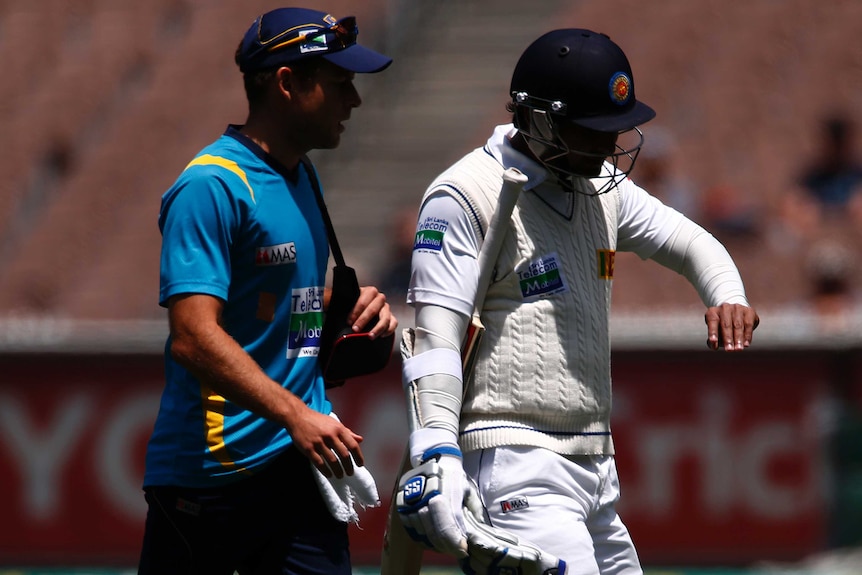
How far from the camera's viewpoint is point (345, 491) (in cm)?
405

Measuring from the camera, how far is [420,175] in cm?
1396

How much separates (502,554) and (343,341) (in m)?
0.82

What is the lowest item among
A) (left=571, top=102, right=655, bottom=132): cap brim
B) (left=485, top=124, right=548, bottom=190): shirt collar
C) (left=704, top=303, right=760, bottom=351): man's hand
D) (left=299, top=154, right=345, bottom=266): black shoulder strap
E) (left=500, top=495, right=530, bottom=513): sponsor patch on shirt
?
(left=500, top=495, right=530, bottom=513): sponsor patch on shirt

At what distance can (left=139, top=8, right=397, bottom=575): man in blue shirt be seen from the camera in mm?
3873

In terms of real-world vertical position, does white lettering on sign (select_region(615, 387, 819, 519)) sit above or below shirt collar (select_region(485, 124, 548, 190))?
below

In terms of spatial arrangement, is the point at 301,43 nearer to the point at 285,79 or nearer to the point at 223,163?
the point at 285,79

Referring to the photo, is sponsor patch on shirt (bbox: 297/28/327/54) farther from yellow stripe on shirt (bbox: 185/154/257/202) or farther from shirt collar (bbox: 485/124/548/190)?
shirt collar (bbox: 485/124/548/190)

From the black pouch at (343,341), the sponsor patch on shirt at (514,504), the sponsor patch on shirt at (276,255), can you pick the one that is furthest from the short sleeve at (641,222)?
the sponsor patch on shirt at (276,255)

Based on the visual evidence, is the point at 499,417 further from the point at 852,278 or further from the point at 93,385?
the point at 852,278

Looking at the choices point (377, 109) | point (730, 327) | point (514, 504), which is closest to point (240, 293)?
point (514, 504)

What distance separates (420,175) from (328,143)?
32.4ft

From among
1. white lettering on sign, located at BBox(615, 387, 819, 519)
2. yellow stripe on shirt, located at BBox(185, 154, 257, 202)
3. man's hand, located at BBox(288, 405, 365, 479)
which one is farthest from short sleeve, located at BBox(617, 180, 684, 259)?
white lettering on sign, located at BBox(615, 387, 819, 519)

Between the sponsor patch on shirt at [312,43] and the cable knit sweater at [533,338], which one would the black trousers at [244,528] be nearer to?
the cable knit sweater at [533,338]

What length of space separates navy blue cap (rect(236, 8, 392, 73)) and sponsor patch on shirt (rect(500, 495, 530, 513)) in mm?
1224
